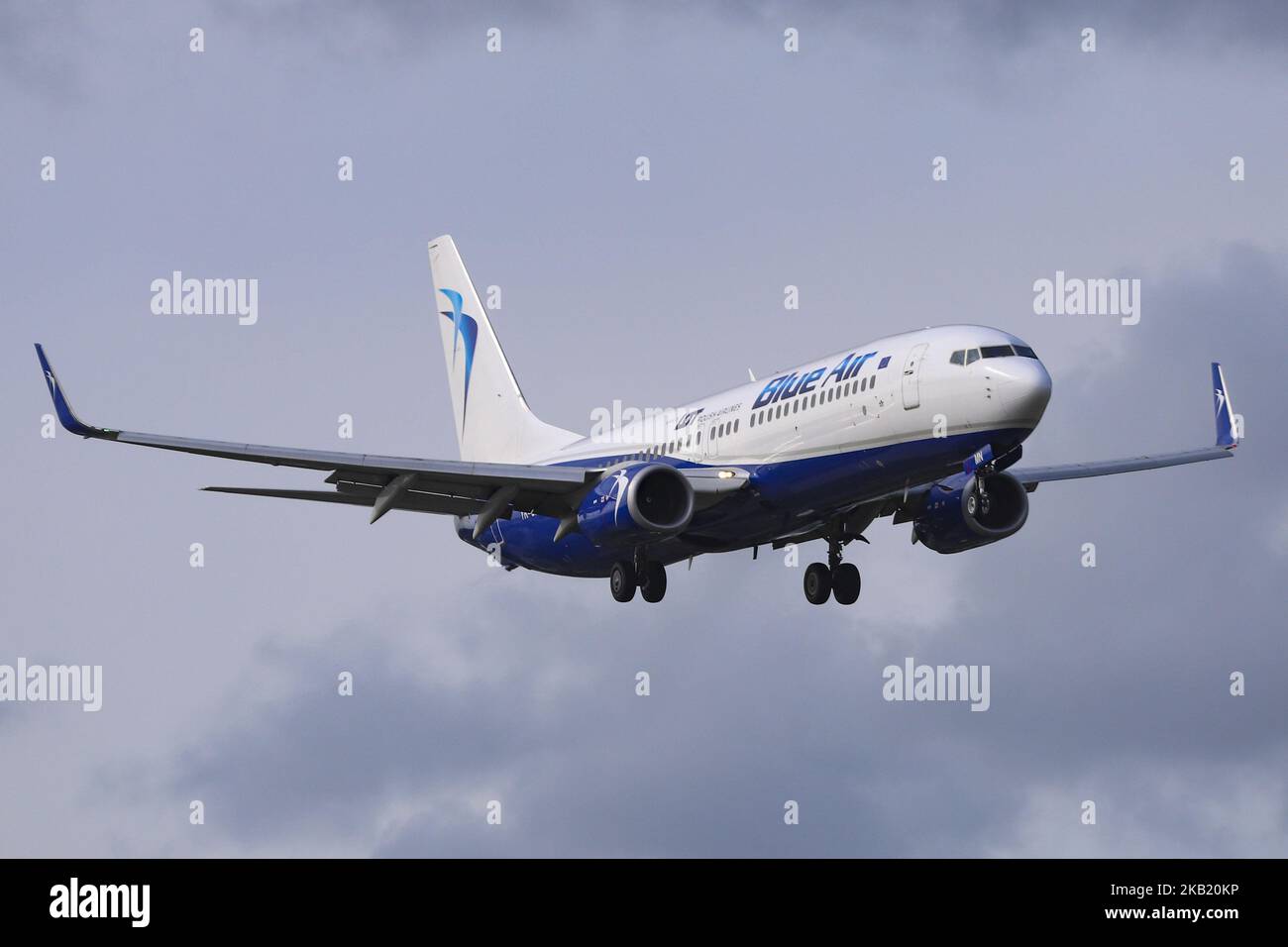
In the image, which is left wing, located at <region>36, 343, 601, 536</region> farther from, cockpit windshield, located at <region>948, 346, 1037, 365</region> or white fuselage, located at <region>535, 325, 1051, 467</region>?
cockpit windshield, located at <region>948, 346, 1037, 365</region>

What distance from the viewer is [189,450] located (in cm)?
4159

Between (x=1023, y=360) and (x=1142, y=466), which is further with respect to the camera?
(x=1142, y=466)

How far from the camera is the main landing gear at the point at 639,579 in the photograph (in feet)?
156

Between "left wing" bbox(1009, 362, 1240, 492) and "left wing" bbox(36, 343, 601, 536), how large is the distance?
12262mm

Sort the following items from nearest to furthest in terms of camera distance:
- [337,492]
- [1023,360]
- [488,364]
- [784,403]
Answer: [1023,360], [784,403], [337,492], [488,364]

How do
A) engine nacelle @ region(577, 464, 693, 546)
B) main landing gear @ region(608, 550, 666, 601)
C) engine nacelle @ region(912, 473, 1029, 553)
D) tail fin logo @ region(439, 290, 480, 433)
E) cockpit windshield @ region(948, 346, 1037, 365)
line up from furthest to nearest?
tail fin logo @ region(439, 290, 480, 433), main landing gear @ region(608, 550, 666, 601), engine nacelle @ region(912, 473, 1029, 553), engine nacelle @ region(577, 464, 693, 546), cockpit windshield @ region(948, 346, 1037, 365)

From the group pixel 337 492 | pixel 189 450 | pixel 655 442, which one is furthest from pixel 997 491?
pixel 189 450

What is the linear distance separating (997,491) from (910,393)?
270 inches

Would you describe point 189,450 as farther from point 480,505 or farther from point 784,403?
point 784,403

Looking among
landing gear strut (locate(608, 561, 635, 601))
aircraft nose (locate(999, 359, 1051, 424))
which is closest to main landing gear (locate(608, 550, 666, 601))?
landing gear strut (locate(608, 561, 635, 601))

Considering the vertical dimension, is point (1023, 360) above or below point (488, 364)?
below

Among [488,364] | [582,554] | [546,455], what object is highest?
[488,364]

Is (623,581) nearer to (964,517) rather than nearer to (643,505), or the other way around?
(643,505)

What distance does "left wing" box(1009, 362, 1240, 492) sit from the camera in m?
47.9
